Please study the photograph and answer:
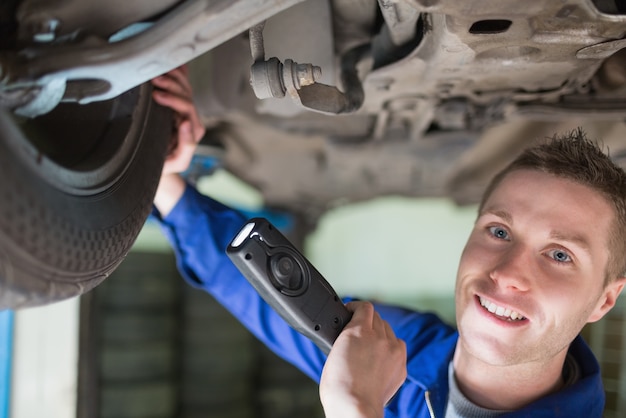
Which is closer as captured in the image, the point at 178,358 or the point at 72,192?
the point at 72,192

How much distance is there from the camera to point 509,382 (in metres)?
0.88

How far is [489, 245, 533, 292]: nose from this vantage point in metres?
0.79

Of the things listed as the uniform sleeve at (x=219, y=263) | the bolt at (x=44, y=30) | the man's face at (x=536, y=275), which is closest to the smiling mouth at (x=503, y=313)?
the man's face at (x=536, y=275)

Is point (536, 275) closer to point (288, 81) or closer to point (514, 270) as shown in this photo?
point (514, 270)

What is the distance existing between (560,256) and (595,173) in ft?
0.45

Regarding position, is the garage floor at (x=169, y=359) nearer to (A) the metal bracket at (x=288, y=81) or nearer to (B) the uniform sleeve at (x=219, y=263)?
(B) the uniform sleeve at (x=219, y=263)

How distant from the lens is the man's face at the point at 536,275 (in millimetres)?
800

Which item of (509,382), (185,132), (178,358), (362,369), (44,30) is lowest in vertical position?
(178,358)

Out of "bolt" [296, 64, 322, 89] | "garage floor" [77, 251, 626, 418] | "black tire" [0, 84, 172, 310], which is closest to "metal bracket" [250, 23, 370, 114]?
"bolt" [296, 64, 322, 89]

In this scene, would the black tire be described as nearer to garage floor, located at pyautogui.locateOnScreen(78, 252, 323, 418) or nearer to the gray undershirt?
the gray undershirt

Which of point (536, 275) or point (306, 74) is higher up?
point (306, 74)

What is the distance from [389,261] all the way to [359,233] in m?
0.20

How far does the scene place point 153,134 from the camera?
2.61 ft

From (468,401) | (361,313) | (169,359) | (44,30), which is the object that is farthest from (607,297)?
(169,359)
